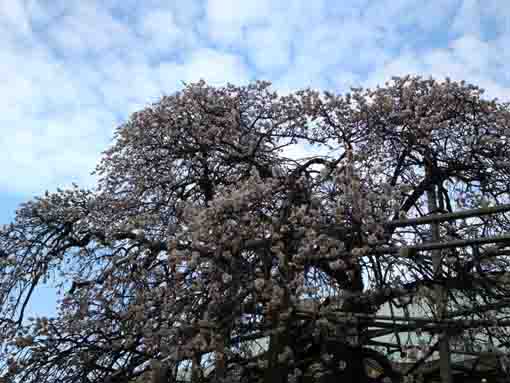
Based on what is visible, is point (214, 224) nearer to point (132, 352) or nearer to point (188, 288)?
point (188, 288)

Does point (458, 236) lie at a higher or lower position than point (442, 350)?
higher

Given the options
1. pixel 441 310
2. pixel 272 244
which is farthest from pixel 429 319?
pixel 272 244

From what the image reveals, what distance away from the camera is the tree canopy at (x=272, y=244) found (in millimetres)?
4598

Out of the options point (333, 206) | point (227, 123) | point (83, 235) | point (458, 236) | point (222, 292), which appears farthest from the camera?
point (227, 123)

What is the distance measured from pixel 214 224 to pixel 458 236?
9.21 feet

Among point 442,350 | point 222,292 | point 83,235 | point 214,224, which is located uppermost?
point 83,235

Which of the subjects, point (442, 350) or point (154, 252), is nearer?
point (442, 350)

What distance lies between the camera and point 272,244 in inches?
186

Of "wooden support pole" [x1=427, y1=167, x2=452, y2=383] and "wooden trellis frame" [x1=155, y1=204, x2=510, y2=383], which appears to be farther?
"wooden support pole" [x1=427, y1=167, x2=452, y2=383]

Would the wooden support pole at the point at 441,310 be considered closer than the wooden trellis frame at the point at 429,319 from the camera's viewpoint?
No

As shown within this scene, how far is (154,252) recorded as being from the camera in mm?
6094

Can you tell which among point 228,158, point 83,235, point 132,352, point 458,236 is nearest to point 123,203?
point 83,235

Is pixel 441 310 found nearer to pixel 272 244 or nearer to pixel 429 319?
pixel 429 319

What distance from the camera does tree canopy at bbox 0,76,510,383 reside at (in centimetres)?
460
